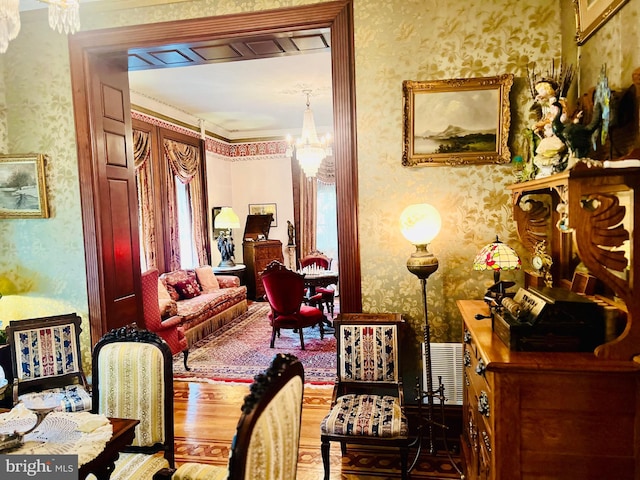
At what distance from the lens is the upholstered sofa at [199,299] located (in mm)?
5254

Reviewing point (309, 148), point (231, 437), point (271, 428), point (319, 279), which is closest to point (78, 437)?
point (271, 428)

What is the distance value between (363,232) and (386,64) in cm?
112

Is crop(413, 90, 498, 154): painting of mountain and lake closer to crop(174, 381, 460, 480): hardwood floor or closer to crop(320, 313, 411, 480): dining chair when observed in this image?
crop(320, 313, 411, 480): dining chair

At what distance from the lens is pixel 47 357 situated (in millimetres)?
3115

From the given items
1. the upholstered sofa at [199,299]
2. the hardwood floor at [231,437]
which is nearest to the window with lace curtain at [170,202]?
the upholstered sofa at [199,299]

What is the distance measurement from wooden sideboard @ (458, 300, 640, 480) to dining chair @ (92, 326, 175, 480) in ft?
4.84

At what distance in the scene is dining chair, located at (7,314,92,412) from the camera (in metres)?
3.03

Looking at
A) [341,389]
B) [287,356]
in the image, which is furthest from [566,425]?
[341,389]

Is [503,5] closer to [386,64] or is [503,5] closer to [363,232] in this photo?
[386,64]

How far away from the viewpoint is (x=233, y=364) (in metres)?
4.72

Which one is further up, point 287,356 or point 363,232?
point 363,232

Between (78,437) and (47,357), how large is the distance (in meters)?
1.68

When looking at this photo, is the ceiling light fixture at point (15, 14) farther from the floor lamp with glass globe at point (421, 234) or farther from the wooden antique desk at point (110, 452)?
the floor lamp with glass globe at point (421, 234)

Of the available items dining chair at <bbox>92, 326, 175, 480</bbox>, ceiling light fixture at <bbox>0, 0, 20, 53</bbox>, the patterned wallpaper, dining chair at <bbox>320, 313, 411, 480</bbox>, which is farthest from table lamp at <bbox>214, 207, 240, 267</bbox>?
ceiling light fixture at <bbox>0, 0, 20, 53</bbox>
